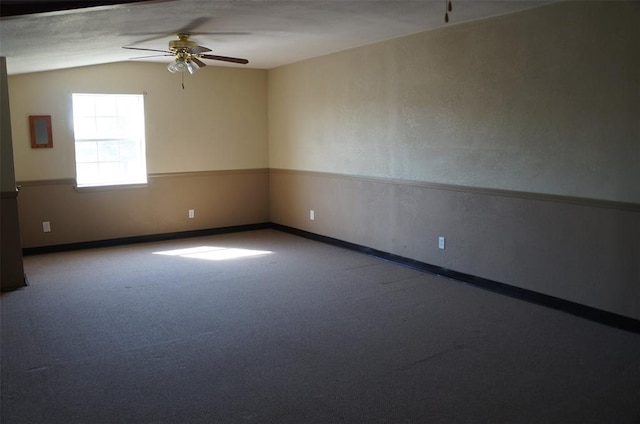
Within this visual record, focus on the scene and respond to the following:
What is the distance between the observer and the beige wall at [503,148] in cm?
389

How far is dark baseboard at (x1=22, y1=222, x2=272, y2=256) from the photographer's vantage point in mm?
6449

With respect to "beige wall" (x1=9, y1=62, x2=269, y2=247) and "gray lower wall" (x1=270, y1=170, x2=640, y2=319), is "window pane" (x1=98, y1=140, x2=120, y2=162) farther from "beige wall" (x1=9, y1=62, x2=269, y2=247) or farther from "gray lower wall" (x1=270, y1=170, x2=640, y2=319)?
"gray lower wall" (x1=270, y1=170, x2=640, y2=319)

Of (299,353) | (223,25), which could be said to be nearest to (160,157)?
(223,25)

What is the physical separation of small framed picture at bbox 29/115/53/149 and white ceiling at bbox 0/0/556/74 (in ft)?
1.90

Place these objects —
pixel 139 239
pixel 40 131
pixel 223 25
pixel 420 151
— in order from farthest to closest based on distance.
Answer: pixel 139 239 → pixel 40 131 → pixel 420 151 → pixel 223 25

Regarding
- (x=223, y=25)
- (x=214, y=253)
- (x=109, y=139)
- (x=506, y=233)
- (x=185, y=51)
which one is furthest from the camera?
(x=109, y=139)

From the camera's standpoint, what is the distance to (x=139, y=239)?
710cm

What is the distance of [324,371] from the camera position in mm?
3227

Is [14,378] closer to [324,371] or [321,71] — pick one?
[324,371]

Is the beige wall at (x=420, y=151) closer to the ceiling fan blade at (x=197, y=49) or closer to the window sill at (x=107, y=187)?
the window sill at (x=107, y=187)

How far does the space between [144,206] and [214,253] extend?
1412 mm

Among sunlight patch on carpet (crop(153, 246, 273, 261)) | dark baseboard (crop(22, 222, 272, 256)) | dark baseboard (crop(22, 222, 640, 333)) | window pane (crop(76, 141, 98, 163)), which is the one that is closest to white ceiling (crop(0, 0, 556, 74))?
window pane (crop(76, 141, 98, 163))

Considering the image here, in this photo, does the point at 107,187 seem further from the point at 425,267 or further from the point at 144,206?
the point at 425,267

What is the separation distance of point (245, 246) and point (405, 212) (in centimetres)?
222
